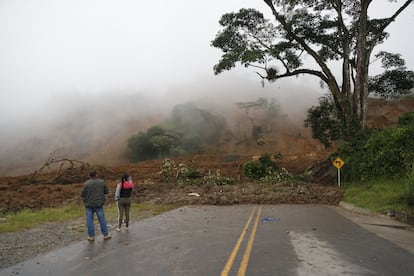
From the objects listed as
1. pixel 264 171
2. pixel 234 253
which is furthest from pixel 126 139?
pixel 234 253

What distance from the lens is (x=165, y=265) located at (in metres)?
6.75

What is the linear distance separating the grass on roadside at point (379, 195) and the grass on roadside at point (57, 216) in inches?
364

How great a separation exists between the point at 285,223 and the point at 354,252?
4529 mm

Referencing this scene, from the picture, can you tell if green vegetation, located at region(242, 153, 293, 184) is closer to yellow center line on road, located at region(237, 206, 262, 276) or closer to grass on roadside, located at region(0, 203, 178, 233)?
grass on roadside, located at region(0, 203, 178, 233)

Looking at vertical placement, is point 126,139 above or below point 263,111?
below

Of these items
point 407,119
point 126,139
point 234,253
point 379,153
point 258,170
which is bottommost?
point 258,170

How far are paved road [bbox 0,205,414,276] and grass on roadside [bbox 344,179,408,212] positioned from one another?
3.12 m

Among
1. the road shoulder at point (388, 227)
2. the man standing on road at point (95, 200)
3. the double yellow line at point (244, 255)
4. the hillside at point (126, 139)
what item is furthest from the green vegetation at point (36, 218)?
the hillside at point (126, 139)

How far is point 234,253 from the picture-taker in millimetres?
7504

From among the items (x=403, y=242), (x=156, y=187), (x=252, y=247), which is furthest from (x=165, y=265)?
(x=156, y=187)

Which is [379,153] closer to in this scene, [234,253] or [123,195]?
[123,195]

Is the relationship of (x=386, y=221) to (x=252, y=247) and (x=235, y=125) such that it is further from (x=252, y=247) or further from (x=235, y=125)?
(x=235, y=125)

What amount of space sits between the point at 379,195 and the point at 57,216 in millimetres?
14335

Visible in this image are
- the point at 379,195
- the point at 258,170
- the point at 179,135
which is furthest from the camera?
the point at 179,135
